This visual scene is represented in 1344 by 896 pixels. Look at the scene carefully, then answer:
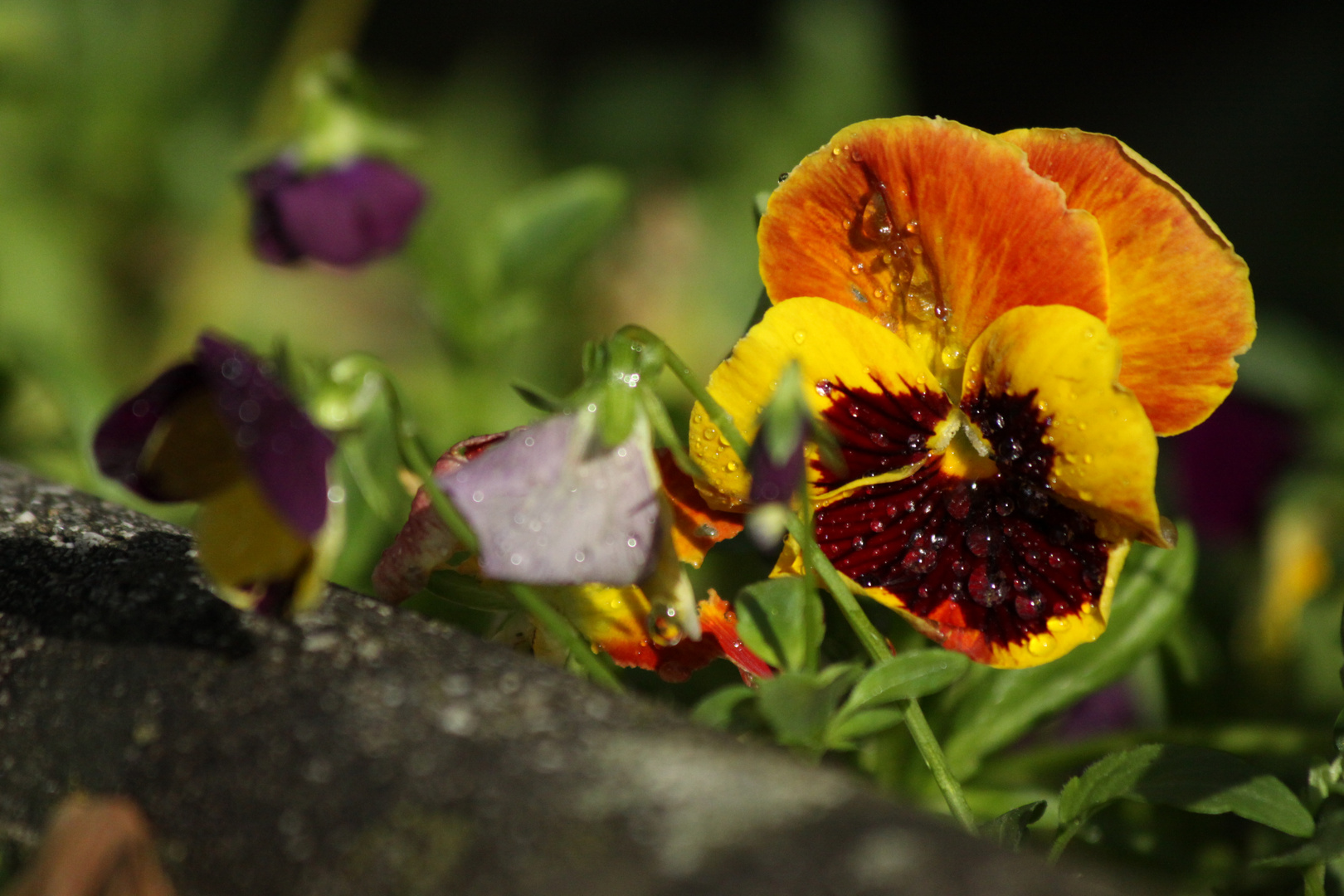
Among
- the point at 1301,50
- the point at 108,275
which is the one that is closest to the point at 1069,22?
the point at 1301,50

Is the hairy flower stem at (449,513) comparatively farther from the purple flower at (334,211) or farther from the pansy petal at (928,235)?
the purple flower at (334,211)

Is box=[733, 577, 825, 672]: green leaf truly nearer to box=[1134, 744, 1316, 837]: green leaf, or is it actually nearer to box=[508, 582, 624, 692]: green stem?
box=[508, 582, 624, 692]: green stem

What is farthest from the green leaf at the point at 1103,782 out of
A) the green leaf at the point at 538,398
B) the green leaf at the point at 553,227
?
the green leaf at the point at 553,227

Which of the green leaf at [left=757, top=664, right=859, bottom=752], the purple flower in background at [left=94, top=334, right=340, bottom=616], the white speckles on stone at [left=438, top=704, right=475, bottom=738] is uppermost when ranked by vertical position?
the purple flower in background at [left=94, top=334, right=340, bottom=616]

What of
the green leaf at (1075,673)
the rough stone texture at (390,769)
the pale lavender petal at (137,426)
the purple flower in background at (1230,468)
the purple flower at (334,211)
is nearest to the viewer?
the rough stone texture at (390,769)

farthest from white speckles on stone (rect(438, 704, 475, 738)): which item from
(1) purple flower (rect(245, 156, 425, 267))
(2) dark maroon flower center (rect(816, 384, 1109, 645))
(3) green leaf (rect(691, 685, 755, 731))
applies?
(1) purple flower (rect(245, 156, 425, 267))

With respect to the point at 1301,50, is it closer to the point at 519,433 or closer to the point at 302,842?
the point at 519,433

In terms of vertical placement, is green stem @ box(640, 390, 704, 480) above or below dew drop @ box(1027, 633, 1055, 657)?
above
